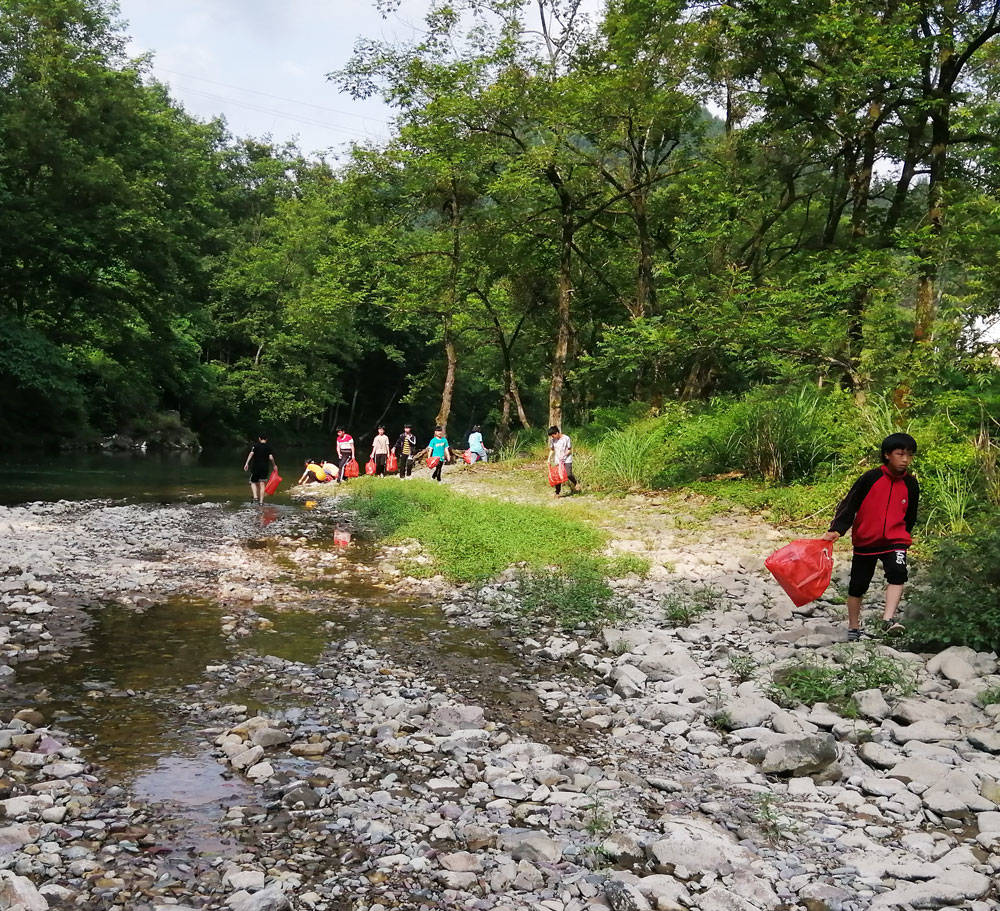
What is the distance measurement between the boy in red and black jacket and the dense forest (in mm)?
4828

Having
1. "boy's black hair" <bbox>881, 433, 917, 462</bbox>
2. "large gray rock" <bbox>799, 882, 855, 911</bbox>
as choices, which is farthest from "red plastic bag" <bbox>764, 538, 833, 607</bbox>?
"large gray rock" <bbox>799, 882, 855, 911</bbox>

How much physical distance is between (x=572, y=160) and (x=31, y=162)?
19553mm

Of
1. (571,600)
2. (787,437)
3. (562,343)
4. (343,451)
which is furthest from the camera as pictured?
(343,451)

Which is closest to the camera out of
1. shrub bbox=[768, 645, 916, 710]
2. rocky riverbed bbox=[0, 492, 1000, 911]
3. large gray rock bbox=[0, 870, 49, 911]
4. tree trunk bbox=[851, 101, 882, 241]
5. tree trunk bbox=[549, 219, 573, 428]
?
large gray rock bbox=[0, 870, 49, 911]

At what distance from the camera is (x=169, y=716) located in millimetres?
5648

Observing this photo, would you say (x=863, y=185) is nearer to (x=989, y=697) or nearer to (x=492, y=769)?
(x=989, y=697)

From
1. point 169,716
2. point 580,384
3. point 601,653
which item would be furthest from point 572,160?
point 169,716

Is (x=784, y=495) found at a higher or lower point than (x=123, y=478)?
higher

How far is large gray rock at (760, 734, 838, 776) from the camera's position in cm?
476

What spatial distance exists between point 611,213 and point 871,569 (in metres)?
21.4

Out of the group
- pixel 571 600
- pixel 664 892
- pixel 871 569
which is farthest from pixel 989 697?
pixel 571 600

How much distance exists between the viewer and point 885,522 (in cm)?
712

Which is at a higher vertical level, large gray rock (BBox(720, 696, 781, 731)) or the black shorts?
the black shorts

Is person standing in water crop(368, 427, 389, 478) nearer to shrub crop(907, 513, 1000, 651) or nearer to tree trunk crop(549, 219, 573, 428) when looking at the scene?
tree trunk crop(549, 219, 573, 428)
